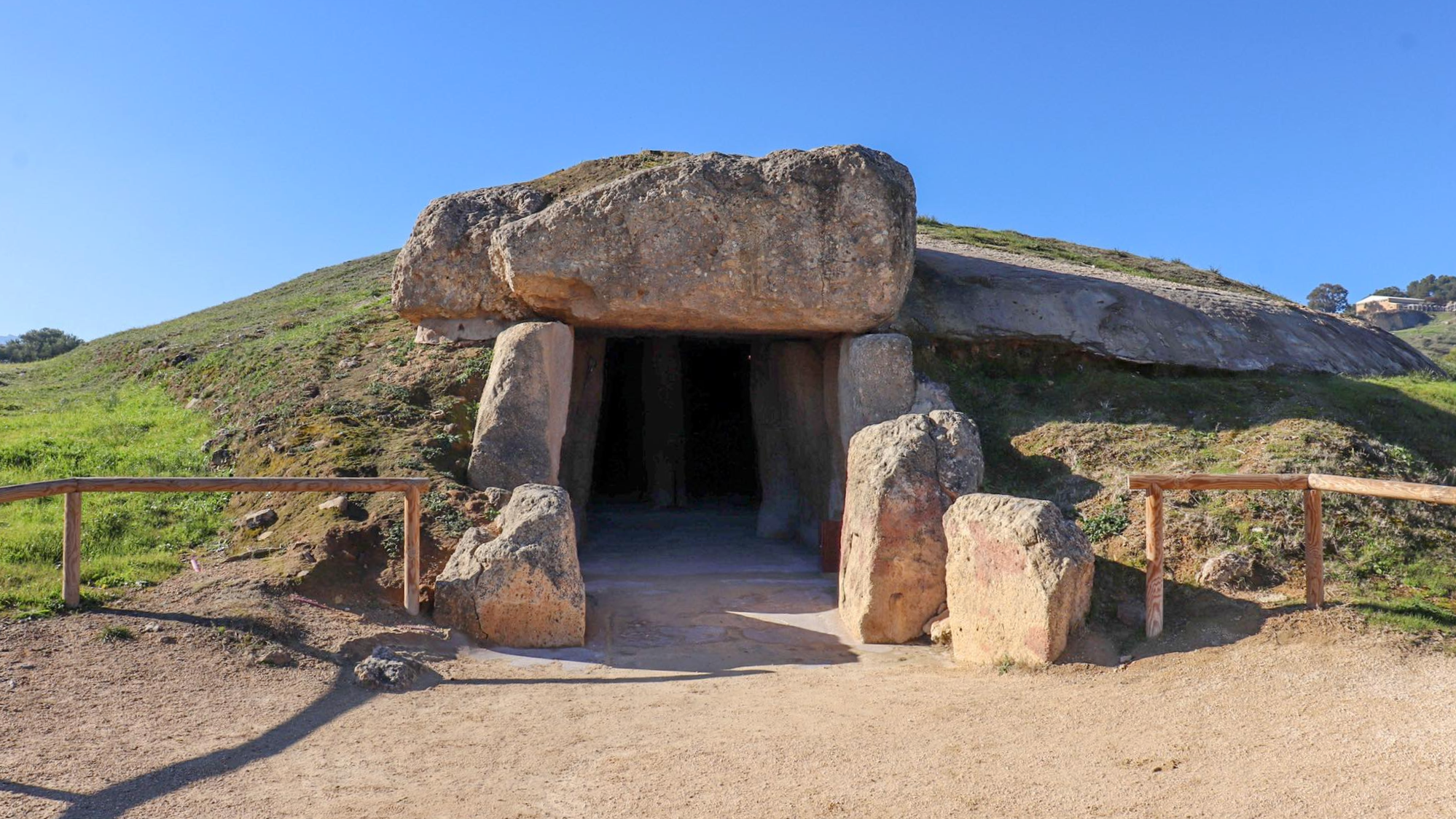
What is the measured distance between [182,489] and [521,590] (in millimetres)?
2471

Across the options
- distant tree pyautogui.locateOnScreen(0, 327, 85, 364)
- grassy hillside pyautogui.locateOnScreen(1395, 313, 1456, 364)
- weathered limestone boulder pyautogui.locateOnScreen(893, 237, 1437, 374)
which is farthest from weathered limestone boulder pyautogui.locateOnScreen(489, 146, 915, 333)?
grassy hillside pyautogui.locateOnScreen(1395, 313, 1456, 364)

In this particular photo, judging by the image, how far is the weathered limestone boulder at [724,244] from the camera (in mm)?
10172

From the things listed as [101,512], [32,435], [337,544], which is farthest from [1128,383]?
[32,435]

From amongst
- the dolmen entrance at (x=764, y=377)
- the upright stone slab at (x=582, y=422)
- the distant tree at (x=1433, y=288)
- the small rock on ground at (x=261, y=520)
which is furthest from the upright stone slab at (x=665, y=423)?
the distant tree at (x=1433, y=288)

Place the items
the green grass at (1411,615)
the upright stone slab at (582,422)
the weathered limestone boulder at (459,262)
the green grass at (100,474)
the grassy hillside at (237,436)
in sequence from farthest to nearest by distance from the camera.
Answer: the upright stone slab at (582,422) → the weathered limestone boulder at (459,262) → the grassy hillside at (237,436) → the green grass at (100,474) → the green grass at (1411,615)

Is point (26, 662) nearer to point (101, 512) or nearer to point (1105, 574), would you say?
point (101, 512)

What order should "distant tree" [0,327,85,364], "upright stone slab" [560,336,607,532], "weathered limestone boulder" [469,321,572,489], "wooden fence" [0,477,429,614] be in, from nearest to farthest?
1. "wooden fence" [0,477,429,614]
2. "weathered limestone boulder" [469,321,572,489]
3. "upright stone slab" [560,336,607,532]
4. "distant tree" [0,327,85,364]

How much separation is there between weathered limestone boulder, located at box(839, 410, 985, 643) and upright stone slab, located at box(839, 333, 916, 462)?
1817mm

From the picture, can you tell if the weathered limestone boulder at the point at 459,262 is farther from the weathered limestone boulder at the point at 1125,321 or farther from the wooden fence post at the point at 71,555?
the wooden fence post at the point at 71,555

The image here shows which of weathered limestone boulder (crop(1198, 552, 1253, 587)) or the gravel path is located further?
weathered limestone boulder (crop(1198, 552, 1253, 587))

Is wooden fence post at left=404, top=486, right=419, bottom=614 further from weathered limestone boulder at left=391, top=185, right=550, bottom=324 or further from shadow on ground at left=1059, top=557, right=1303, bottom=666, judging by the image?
shadow on ground at left=1059, top=557, right=1303, bottom=666

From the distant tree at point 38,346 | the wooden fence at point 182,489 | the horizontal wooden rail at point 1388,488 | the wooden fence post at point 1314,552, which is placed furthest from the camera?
the distant tree at point 38,346

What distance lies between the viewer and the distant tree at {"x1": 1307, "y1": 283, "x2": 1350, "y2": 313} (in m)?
51.7

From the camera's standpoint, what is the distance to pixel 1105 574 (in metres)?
7.97
